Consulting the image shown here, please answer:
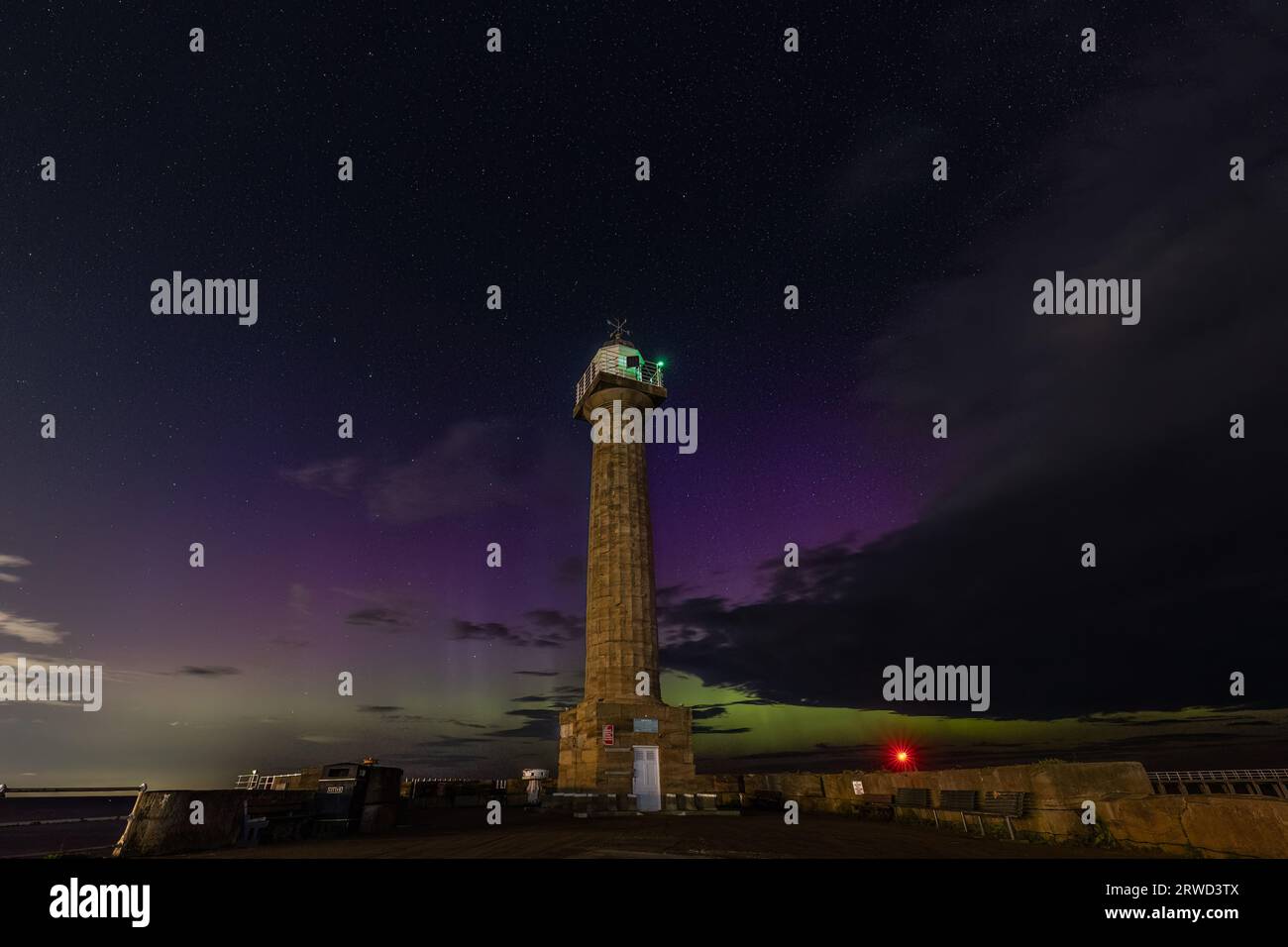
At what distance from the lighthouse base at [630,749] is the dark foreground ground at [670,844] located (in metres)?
8.49

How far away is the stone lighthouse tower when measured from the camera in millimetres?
27109

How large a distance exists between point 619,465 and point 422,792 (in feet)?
55.5

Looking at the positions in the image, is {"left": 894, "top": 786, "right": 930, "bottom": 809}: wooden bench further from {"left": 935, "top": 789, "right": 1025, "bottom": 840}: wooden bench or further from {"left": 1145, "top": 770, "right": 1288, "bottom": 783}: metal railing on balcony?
{"left": 1145, "top": 770, "right": 1288, "bottom": 783}: metal railing on balcony

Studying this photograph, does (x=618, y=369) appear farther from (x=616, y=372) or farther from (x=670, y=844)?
(x=670, y=844)

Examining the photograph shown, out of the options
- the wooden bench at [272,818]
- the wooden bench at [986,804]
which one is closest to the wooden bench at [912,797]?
the wooden bench at [986,804]

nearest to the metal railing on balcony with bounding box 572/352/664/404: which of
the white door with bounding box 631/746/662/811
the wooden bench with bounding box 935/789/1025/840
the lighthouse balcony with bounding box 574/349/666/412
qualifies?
the lighthouse balcony with bounding box 574/349/666/412

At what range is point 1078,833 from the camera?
11852 millimetres

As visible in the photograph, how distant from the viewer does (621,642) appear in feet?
95.7

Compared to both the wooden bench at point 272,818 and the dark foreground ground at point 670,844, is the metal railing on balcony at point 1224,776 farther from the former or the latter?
the wooden bench at point 272,818

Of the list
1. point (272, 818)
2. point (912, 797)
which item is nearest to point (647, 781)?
point (912, 797)

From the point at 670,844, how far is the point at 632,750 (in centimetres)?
1493

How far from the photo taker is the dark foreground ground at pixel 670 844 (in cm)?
1112
